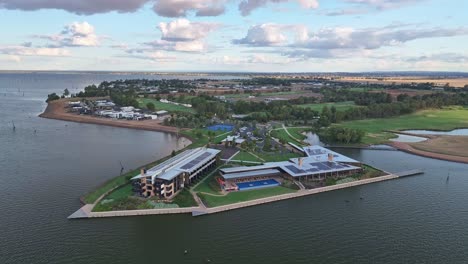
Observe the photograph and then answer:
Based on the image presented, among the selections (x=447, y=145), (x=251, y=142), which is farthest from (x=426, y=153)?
(x=251, y=142)

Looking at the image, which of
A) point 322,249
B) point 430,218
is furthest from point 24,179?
point 430,218

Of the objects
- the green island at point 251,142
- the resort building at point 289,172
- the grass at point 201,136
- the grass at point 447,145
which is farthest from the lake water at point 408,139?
the grass at point 201,136

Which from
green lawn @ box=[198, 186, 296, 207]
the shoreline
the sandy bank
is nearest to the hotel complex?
green lawn @ box=[198, 186, 296, 207]

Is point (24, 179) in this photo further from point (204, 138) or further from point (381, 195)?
point (381, 195)

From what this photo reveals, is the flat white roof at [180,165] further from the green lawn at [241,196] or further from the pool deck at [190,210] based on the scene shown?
the green lawn at [241,196]

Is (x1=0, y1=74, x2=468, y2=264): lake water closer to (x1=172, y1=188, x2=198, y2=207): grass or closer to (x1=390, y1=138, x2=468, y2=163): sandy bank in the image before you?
(x1=172, y1=188, x2=198, y2=207): grass
